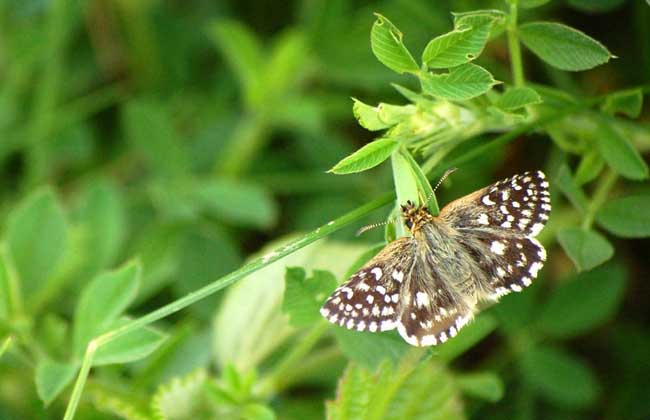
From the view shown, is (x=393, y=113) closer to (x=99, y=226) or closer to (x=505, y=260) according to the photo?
(x=505, y=260)

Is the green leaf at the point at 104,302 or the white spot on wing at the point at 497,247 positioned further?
the green leaf at the point at 104,302

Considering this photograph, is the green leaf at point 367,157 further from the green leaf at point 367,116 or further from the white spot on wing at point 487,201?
the white spot on wing at point 487,201

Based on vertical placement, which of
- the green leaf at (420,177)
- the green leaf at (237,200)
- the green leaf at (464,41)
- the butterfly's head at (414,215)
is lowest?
the green leaf at (237,200)

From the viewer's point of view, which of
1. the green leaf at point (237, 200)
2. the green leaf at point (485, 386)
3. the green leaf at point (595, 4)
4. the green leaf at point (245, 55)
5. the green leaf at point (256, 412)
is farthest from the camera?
the green leaf at point (245, 55)

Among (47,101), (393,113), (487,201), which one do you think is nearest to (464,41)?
(393,113)

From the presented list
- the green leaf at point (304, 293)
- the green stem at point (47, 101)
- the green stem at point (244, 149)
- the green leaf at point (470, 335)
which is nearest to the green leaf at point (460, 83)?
the green leaf at point (304, 293)

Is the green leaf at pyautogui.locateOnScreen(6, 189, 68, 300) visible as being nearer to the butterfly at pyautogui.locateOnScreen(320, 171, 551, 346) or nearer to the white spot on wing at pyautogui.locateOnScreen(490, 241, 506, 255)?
the butterfly at pyautogui.locateOnScreen(320, 171, 551, 346)

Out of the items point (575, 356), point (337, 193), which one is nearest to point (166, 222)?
point (337, 193)
